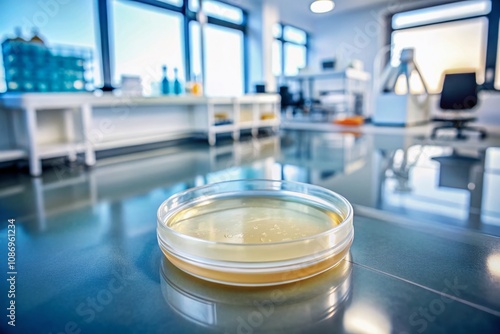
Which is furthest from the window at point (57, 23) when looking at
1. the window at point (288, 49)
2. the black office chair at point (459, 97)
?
the window at point (288, 49)

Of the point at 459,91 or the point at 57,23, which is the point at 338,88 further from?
the point at 57,23

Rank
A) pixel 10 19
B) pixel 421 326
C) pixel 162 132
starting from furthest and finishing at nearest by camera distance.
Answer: pixel 162 132 < pixel 10 19 < pixel 421 326

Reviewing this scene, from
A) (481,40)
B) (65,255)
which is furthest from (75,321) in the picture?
(481,40)

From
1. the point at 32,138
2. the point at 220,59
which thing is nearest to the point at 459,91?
the point at 220,59

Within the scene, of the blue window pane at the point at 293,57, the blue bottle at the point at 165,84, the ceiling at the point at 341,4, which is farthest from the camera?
the blue window pane at the point at 293,57

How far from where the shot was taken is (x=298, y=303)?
2.15 feet

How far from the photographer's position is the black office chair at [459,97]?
3.72 metres

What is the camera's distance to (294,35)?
8070mm

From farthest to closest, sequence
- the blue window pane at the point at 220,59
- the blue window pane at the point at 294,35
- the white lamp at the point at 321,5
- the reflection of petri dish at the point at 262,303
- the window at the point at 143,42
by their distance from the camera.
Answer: the blue window pane at the point at 294,35 → the blue window pane at the point at 220,59 → the window at the point at 143,42 → the white lamp at the point at 321,5 → the reflection of petri dish at the point at 262,303

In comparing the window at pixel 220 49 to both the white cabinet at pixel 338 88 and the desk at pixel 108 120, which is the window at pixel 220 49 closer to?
the desk at pixel 108 120

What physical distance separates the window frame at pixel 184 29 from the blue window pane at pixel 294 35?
171cm

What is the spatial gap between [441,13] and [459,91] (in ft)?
13.2

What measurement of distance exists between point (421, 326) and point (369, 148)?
8.27 ft

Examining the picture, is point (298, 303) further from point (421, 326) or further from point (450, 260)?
point (450, 260)
